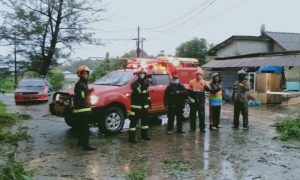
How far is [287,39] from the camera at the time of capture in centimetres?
3247

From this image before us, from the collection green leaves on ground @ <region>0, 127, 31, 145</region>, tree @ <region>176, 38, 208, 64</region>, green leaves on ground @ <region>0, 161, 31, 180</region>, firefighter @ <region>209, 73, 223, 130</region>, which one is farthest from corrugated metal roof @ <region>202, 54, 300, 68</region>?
tree @ <region>176, 38, 208, 64</region>

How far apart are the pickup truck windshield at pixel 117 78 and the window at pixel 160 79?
3.64 ft

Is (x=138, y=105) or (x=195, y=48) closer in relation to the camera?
(x=138, y=105)

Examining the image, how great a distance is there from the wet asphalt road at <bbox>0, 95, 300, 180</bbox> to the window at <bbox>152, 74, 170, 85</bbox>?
Result: 1705 millimetres

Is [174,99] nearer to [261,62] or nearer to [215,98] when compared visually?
[215,98]

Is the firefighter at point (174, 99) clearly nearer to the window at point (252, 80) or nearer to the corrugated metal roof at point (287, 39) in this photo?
the window at point (252, 80)

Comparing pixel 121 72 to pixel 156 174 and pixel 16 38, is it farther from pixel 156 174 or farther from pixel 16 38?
pixel 16 38

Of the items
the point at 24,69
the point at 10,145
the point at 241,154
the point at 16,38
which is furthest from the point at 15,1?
the point at 241,154

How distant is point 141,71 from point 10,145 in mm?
3535

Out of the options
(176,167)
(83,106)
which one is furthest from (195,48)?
(176,167)

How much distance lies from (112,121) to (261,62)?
42.0ft

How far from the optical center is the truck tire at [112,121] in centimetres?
925

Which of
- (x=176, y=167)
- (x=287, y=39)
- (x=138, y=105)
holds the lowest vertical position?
(x=176, y=167)

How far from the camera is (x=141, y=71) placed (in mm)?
9000
